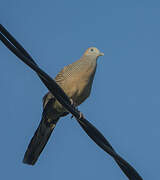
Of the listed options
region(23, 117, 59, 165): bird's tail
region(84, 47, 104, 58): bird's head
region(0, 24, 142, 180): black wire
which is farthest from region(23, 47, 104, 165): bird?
region(0, 24, 142, 180): black wire

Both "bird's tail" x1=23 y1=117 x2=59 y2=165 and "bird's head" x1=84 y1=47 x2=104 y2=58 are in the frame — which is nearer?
"bird's tail" x1=23 y1=117 x2=59 y2=165

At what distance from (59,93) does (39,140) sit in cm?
261

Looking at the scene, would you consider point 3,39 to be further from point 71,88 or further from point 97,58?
point 97,58

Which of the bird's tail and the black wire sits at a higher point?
the bird's tail

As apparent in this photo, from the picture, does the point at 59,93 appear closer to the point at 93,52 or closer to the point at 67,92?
the point at 67,92

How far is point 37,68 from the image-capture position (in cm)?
418

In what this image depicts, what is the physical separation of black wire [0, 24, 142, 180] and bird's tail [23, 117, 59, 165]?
77.6 inches

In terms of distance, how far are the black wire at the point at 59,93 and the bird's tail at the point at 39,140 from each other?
6.47 ft

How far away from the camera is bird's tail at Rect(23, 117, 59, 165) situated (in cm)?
686

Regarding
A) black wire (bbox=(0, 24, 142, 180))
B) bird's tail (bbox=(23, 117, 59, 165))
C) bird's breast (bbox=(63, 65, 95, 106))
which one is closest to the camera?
black wire (bbox=(0, 24, 142, 180))

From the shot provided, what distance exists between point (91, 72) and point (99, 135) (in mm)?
3265

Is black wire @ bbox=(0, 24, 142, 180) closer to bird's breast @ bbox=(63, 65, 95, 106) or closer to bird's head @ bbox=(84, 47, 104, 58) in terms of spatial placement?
bird's breast @ bbox=(63, 65, 95, 106)

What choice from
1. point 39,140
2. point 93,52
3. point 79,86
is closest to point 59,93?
point 39,140

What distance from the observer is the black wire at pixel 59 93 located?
3.91 meters
